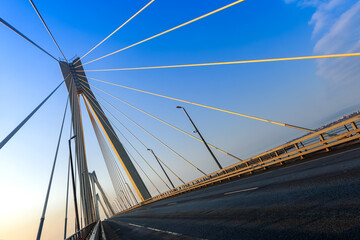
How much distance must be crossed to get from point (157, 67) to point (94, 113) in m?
17.5

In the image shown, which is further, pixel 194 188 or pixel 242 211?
pixel 194 188

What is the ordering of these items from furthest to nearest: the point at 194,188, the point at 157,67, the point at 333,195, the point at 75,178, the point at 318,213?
the point at 194,188 < the point at 75,178 < the point at 157,67 < the point at 333,195 < the point at 318,213

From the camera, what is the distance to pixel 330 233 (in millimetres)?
3662

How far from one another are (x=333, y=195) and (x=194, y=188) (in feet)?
82.7

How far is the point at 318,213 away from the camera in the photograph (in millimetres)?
4645

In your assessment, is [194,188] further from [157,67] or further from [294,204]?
[294,204]

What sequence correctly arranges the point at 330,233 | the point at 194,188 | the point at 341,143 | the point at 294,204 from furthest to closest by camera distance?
1. the point at 194,188
2. the point at 341,143
3. the point at 294,204
4. the point at 330,233

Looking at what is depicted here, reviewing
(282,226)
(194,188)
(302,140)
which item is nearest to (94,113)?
(194,188)

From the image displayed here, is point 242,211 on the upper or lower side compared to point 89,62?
lower

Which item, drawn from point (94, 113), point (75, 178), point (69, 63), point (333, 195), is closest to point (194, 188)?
point (75, 178)

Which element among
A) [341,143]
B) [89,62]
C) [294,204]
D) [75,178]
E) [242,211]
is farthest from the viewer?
[89,62]

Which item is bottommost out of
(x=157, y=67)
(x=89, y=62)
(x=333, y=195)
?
(x=333, y=195)

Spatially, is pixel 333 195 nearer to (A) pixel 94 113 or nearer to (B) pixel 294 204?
(B) pixel 294 204

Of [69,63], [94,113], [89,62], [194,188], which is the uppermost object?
[69,63]
